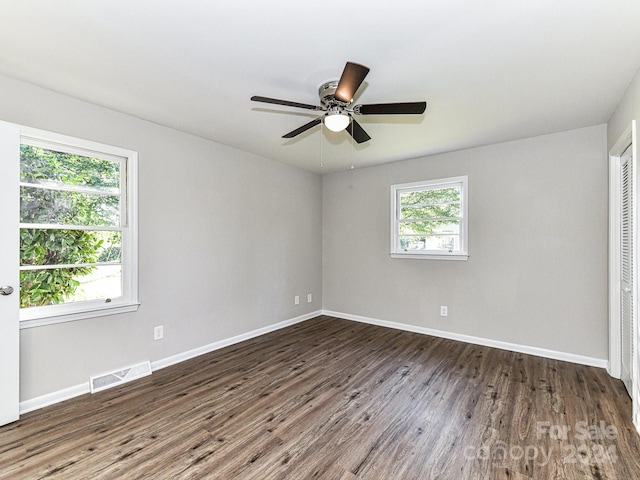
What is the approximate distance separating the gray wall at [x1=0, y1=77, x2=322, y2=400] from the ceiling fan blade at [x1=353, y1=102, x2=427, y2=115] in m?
2.16

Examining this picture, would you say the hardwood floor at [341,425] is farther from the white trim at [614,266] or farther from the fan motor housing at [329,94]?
the fan motor housing at [329,94]

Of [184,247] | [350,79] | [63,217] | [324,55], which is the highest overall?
[324,55]

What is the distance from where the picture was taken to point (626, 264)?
8.75ft

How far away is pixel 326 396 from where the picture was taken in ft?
8.50

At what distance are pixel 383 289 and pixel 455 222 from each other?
4.67 ft

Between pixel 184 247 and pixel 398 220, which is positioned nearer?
pixel 184 247

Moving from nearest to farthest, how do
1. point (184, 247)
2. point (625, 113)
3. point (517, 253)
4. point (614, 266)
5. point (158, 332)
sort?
point (625, 113) < point (614, 266) < point (158, 332) < point (184, 247) < point (517, 253)

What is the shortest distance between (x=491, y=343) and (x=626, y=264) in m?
1.61

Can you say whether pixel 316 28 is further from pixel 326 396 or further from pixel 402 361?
pixel 402 361

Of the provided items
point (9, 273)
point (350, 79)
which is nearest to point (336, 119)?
point (350, 79)

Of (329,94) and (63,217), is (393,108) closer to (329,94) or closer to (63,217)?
(329,94)

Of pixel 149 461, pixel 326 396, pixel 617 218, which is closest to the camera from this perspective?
pixel 149 461

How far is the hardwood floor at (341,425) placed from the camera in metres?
1.77

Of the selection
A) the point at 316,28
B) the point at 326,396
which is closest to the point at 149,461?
the point at 326,396
